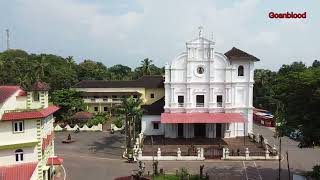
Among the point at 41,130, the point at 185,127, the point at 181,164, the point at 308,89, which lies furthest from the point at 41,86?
the point at 185,127

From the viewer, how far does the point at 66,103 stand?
191 feet

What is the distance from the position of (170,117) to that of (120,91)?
2398cm

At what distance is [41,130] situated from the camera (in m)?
27.2

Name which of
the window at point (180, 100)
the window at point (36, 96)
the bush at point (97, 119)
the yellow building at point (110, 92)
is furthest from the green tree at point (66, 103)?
the window at point (36, 96)

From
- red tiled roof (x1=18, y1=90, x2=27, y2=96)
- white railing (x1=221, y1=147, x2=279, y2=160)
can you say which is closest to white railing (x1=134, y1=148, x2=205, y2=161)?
white railing (x1=221, y1=147, x2=279, y2=160)

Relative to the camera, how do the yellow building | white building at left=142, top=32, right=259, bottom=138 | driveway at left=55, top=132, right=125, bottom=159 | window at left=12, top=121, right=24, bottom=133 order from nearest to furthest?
window at left=12, top=121, right=24, bottom=133
driveway at left=55, top=132, right=125, bottom=159
white building at left=142, top=32, right=259, bottom=138
the yellow building

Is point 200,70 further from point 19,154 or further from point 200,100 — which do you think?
point 19,154

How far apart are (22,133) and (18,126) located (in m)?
0.52

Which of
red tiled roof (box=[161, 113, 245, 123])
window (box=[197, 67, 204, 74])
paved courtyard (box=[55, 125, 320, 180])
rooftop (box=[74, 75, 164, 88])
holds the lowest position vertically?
paved courtyard (box=[55, 125, 320, 180])

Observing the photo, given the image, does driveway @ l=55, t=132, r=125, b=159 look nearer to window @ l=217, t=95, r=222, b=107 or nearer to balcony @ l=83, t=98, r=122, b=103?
window @ l=217, t=95, r=222, b=107

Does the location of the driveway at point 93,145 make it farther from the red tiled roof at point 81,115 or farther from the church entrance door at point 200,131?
the church entrance door at point 200,131

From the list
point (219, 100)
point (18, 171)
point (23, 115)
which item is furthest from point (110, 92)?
point (18, 171)

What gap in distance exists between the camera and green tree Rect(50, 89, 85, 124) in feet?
190

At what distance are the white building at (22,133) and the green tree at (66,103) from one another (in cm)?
2956
